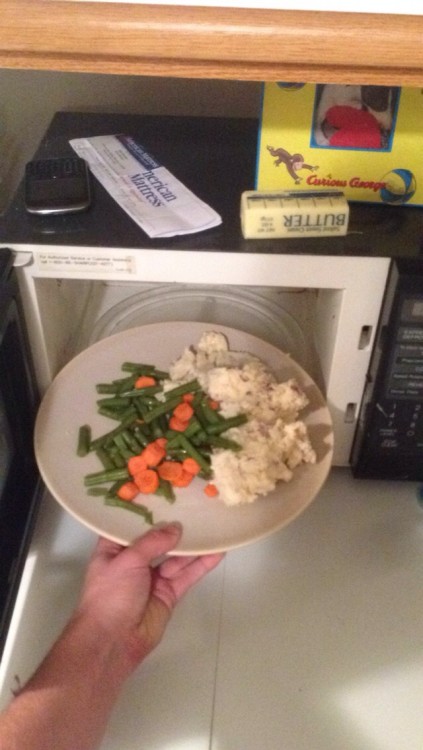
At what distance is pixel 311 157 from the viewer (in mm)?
623

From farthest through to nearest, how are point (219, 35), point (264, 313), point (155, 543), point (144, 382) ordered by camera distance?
point (264, 313), point (144, 382), point (155, 543), point (219, 35)

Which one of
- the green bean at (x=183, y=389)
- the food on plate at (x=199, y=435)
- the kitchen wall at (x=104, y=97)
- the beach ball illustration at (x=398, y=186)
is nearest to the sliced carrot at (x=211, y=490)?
the food on plate at (x=199, y=435)

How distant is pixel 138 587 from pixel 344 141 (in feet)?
1.43

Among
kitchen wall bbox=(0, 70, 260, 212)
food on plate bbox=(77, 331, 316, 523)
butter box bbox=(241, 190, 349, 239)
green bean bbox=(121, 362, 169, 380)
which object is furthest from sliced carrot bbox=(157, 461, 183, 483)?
kitchen wall bbox=(0, 70, 260, 212)

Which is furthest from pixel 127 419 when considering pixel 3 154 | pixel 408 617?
pixel 3 154

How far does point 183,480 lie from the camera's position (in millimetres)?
607

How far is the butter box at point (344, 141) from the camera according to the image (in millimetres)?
597

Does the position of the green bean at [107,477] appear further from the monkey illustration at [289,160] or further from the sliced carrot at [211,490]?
the monkey illustration at [289,160]

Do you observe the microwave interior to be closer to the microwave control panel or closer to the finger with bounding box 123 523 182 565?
the microwave control panel

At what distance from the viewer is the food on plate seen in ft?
1.95

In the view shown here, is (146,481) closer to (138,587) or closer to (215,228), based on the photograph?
(138,587)

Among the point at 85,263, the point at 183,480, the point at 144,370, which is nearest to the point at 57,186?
the point at 85,263

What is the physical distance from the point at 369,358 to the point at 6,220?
0.36 metres

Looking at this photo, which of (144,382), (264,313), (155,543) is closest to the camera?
(155,543)
